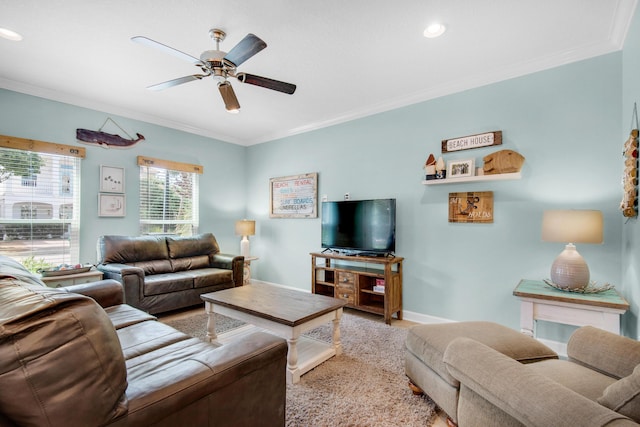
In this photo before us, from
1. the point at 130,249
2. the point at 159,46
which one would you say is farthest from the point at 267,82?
the point at 130,249

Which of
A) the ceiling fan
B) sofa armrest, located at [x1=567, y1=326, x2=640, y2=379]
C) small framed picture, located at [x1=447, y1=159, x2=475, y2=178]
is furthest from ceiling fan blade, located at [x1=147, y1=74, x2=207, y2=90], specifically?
sofa armrest, located at [x1=567, y1=326, x2=640, y2=379]

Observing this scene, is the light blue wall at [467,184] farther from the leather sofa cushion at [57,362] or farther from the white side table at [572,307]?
the leather sofa cushion at [57,362]

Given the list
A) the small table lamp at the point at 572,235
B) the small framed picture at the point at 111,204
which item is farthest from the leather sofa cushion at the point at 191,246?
the small table lamp at the point at 572,235

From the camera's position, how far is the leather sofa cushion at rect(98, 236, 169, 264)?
363 centimetres

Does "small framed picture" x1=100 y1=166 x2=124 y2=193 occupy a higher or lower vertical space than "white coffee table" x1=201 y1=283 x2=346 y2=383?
higher

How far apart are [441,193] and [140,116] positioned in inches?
164

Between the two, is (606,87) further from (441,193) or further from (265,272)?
(265,272)

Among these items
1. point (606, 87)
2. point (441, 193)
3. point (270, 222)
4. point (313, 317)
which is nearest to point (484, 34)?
point (606, 87)

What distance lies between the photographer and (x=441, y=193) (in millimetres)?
3303

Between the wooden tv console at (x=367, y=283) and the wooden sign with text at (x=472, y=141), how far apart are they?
1360 mm

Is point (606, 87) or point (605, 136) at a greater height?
point (606, 87)

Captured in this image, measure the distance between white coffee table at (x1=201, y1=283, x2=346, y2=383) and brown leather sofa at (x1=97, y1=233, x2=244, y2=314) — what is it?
1.06 m

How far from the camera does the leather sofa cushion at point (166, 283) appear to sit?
134 inches

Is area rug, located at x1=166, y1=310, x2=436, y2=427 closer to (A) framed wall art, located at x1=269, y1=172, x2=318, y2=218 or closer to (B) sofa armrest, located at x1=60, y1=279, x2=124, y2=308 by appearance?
(B) sofa armrest, located at x1=60, y1=279, x2=124, y2=308
